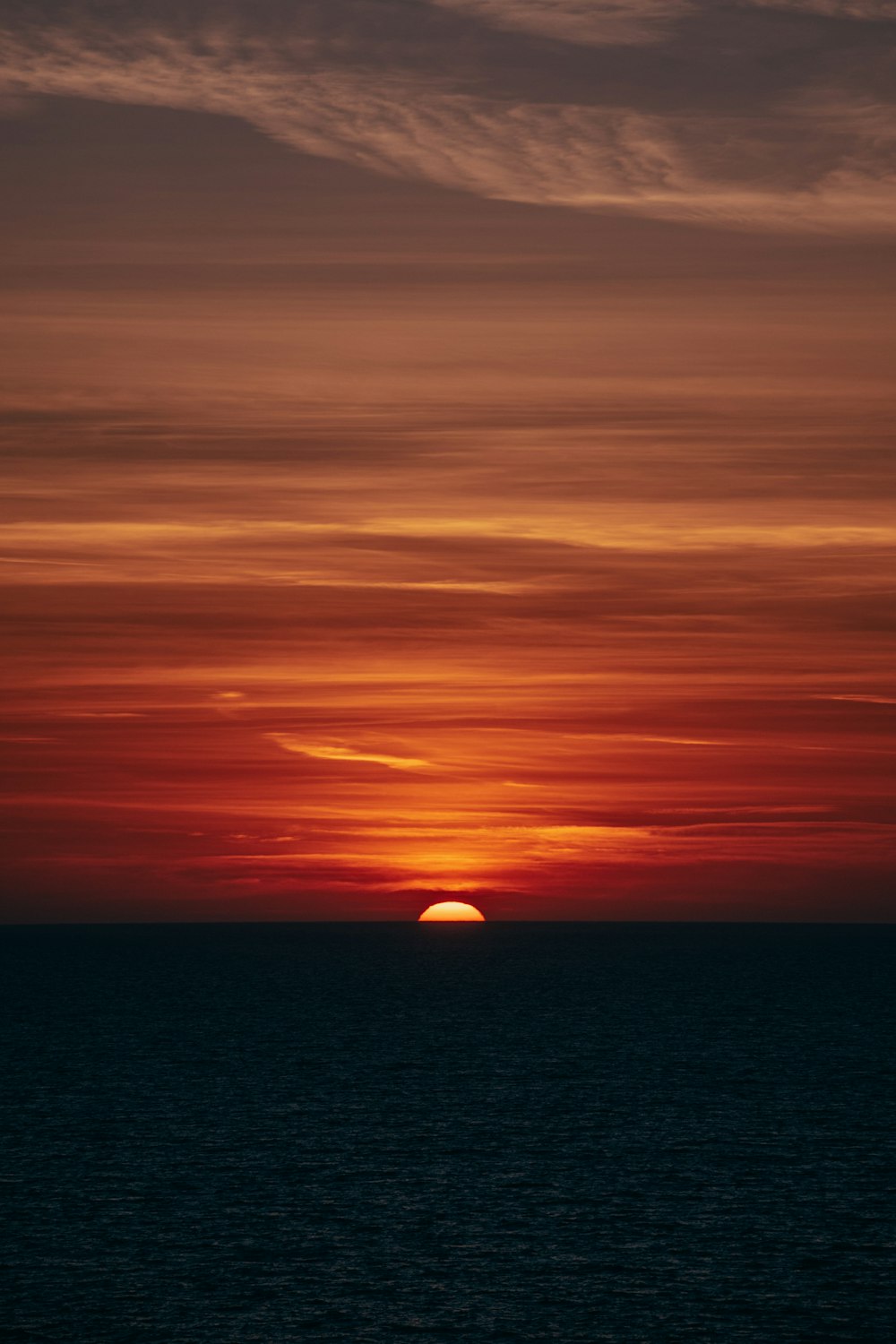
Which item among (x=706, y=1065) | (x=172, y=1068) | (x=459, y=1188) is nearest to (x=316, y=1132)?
(x=459, y=1188)

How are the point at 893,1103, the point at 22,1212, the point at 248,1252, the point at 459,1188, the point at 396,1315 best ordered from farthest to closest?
the point at 893,1103
the point at 459,1188
the point at 22,1212
the point at 248,1252
the point at 396,1315

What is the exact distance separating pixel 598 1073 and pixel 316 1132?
45.1 meters

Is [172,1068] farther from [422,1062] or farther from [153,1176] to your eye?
[153,1176]

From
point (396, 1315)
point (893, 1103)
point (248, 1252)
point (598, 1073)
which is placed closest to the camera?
point (396, 1315)

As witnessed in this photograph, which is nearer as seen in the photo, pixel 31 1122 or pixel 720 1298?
pixel 720 1298

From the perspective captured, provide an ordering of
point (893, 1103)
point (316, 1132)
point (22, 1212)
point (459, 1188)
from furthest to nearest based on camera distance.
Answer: point (893, 1103) → point (316, 1132) → point (459, 1188) → point (22, 1212)

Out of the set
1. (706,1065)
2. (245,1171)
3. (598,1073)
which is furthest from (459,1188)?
(706,1065)

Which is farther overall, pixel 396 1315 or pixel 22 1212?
pixel 22 1212

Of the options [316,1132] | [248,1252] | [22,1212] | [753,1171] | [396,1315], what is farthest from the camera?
[316,1132]

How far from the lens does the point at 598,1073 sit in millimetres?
148875

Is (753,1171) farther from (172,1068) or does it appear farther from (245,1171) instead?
(172,1068)

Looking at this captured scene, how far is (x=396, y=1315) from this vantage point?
64.1m

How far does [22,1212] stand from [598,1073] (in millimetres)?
76413

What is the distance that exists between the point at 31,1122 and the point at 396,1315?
5591 centimetres
